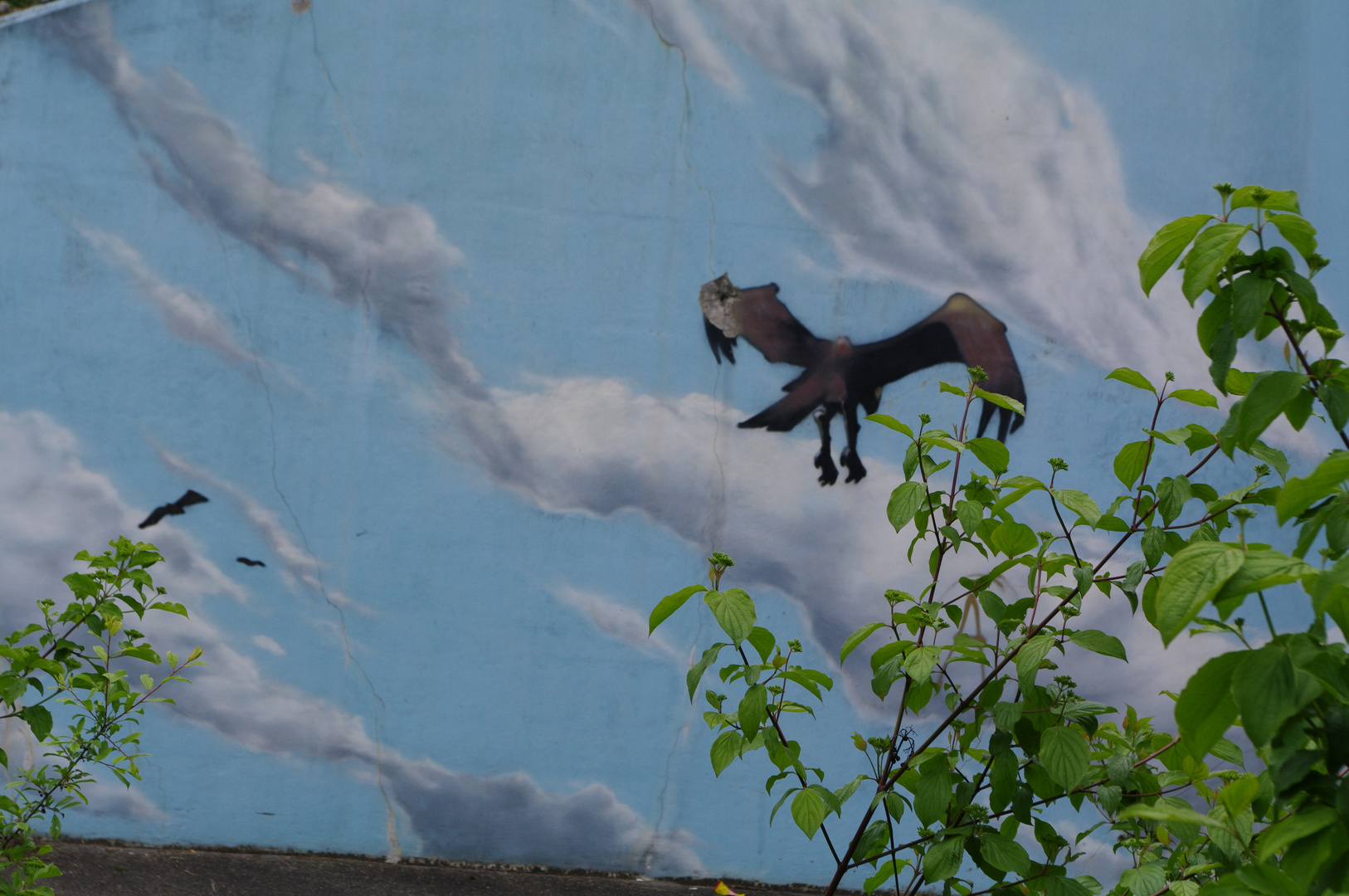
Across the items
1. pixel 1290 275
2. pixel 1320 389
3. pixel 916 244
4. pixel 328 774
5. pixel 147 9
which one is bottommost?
pixel 328 774

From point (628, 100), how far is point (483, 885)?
2751 millimetres

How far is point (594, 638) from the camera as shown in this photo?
10.4ft

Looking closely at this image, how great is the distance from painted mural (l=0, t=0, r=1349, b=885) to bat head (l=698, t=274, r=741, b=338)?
15mm

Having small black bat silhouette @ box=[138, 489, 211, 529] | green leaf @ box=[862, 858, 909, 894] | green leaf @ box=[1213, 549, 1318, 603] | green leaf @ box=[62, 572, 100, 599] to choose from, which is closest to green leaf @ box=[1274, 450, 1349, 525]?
green leaf @ box=[1213, 549, 1318, 603]

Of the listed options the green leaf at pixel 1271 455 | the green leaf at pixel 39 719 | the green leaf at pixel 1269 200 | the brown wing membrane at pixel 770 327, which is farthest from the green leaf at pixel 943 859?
the brown wing membrane at pixel 770 327

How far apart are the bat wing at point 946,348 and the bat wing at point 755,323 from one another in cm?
20

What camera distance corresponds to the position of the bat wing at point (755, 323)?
10.5ft

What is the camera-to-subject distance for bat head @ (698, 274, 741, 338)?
3.20m

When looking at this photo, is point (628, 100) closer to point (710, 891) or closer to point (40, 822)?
point (710, 891)

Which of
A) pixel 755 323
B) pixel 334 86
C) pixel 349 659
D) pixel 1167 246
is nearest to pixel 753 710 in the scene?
pixel 1167 246

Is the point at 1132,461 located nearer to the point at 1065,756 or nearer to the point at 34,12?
the point at 1065,756

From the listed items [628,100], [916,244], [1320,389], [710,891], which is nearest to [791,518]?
[916,244]

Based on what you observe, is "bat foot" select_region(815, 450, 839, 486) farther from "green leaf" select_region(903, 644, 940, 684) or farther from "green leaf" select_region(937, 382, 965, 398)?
"green leaf" select_region(903, 644, 940, 684)

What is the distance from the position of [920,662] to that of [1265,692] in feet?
2.00
